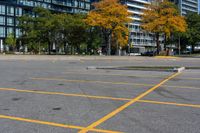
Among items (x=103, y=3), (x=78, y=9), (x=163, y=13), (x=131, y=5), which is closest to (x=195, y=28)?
(x=163, y=13)

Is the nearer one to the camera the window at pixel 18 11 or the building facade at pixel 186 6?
the window at pixel 18 11

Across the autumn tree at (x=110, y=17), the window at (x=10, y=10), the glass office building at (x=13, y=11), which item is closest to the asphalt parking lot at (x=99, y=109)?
the autumn tree at (x=110, y=17)

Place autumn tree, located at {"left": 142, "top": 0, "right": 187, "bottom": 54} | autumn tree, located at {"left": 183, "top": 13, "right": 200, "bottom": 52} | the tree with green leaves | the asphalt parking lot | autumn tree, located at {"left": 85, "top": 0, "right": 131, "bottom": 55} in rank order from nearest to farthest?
the asphalt parking lot
autumn tree, located at {"left": 142, "top": 0, "right": 187, "bottom": 54}
autumn tree, located at {"left": 85, "top": 0, "right": 131, "bottom": 55}
autumn tree, located at {"left": 183, "top": 13, "right": 200, "bottom": 52}
the tree with green leaves

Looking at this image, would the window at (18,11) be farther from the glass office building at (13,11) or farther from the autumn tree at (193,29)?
the autumn tree at (193,29)

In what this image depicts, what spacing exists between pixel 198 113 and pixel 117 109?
1.83 m

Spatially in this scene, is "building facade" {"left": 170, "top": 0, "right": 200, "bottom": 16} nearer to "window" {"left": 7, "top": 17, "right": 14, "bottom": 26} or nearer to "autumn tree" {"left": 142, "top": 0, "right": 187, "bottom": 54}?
"window" {"left": 7, "top": 17, "right": 14, "bottom": 26}

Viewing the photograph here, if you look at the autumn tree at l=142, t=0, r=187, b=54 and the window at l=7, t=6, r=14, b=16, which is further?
the window at l=7, t=6, r=14, b=16

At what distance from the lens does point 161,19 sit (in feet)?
234

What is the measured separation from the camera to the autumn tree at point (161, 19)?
71062 millimetres

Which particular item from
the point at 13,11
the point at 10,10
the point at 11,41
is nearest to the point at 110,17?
the point at 11,41

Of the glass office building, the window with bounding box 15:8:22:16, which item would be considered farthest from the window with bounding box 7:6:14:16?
the window with bounding box 15:8:22:16

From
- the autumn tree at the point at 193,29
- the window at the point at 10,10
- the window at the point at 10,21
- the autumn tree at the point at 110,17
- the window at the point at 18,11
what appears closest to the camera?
the autumn tree at the point at 110,17

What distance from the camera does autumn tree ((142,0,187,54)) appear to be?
233 feet

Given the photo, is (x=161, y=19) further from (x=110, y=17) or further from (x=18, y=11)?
(x=18, y=11)
